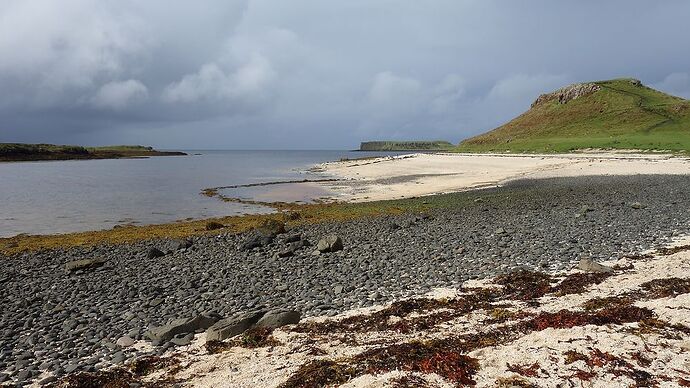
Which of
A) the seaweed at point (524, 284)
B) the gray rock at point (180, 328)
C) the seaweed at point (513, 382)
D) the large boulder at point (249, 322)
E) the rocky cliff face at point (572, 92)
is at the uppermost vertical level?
the rocky cliff face at point (572, 92)

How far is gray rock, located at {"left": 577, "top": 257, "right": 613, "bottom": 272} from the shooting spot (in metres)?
13.1

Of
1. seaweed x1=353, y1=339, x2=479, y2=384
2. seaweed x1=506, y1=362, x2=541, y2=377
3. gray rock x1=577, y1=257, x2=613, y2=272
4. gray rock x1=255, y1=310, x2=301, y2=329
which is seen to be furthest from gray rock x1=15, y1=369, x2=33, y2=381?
gray rock x1=577, y1=257, x2=613, y2=272

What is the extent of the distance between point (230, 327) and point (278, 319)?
1117 mm

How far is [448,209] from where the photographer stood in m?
29.8

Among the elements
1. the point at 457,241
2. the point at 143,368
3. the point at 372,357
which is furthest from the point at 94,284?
the point at 457,241

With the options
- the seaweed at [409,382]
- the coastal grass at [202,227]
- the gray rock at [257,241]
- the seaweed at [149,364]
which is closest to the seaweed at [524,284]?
the seaweed at [409,382]

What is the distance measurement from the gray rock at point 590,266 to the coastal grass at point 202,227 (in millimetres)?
16272

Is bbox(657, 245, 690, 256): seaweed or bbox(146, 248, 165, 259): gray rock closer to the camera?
bbox(657, 245, 690, 256): seaweed

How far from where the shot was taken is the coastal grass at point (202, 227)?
79.3ft

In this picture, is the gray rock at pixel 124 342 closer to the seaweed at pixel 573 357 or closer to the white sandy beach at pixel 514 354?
the white sandy beach at pixel 514 354

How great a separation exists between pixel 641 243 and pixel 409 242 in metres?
8.68

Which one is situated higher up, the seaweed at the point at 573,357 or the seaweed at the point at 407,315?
the seaweed at the point at 573,357

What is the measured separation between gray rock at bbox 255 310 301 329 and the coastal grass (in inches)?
611

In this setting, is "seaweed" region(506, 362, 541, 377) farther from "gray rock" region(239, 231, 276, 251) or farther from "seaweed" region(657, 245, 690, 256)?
"gray rock" region(239, 231, 276, 251)
